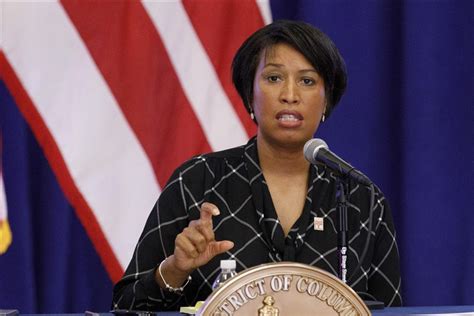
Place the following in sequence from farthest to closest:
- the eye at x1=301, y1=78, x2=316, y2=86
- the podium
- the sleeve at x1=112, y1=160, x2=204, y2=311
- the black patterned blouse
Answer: the eye at x1=301, y1=78, x2=316, y2=86
the black patterned blouse
the sleeve at x1=112, y1=160, x2=204, y2=311
the podium

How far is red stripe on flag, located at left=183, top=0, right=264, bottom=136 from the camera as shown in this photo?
120 inches

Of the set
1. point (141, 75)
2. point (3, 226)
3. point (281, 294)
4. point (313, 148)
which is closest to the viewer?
point (281, 294)

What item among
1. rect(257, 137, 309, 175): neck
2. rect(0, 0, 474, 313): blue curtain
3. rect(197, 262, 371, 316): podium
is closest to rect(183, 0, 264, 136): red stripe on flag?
rect(0, 0, 474, 313): blue curtain

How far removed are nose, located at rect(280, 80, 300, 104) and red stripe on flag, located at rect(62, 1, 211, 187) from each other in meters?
0.78

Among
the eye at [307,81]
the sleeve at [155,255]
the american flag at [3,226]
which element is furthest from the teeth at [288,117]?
the american flag at [3,226]

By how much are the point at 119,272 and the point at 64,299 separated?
8.0 inches

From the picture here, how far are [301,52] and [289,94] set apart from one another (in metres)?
0.14

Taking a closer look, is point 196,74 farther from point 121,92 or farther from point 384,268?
point 384,268

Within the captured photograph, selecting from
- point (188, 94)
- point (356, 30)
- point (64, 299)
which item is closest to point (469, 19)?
point (356, 30)

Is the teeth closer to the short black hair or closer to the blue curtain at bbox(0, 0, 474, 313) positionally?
the short black hair

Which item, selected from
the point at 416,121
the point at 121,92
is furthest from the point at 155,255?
the point at 416,121

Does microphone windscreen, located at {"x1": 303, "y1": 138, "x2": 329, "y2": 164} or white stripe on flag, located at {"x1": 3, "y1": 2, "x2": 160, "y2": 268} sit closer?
microphone windscreen, located at {"x1": 303, "y1": 138, "x2": 329, "y2": 164}

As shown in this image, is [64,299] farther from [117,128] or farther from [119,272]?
[117,128]

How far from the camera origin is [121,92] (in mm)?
2961
